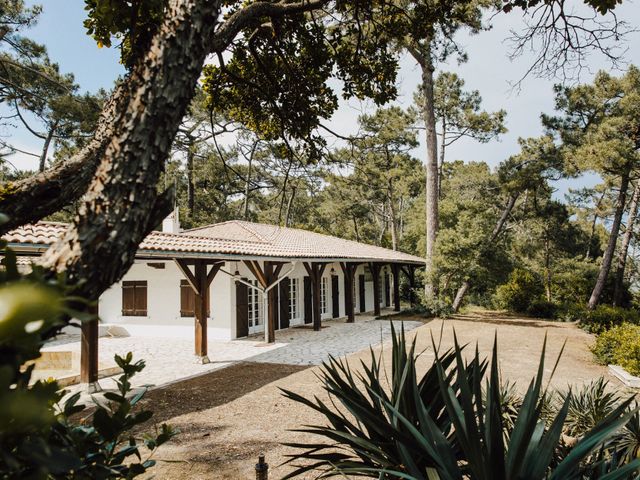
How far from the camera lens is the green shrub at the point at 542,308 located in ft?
67.0

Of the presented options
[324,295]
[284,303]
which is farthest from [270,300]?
[324,295]

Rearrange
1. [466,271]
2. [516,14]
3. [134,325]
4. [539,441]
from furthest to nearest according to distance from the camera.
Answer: [466,271] < [134,325] < [516,14] < [539,441]

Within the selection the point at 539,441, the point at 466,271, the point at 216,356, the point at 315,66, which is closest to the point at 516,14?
the point at 315,66

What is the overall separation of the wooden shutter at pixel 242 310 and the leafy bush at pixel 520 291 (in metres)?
16.0

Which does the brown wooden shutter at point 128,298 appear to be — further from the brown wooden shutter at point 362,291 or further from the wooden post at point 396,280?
the wooden post at point 396,280

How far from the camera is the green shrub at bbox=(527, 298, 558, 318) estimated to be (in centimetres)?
2042

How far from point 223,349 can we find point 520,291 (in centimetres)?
1756

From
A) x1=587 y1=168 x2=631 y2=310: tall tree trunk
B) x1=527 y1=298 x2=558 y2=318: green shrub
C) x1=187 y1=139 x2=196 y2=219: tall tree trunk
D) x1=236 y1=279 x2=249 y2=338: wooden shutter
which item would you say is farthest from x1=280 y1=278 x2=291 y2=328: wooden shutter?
x1=187 y1=139 x2=196 y2=219: tall tree trunk

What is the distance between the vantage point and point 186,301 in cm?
1350

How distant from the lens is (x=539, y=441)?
1859 millimetres

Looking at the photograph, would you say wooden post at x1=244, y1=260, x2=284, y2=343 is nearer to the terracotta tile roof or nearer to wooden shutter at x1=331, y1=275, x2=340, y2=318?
the terracotta tile roof

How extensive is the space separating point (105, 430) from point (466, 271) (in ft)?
59.4

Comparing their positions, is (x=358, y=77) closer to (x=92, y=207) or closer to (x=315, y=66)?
(x=315, y=66)

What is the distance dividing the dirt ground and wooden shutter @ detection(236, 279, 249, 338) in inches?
141
